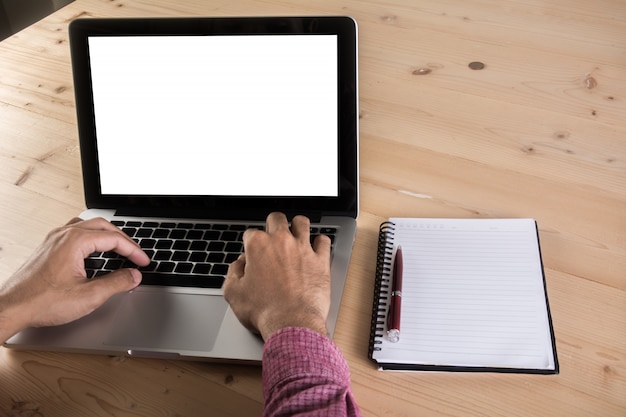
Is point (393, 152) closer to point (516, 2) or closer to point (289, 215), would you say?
point (289, 215)

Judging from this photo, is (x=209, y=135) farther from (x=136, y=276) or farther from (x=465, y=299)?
(x=465, y=299)

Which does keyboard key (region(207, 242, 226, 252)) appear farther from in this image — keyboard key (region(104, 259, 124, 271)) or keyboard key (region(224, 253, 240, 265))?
keyboard key (region(104, 259, 124, 271))

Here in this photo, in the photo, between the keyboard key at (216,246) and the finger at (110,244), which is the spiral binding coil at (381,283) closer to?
the keyboard key at (216,246)

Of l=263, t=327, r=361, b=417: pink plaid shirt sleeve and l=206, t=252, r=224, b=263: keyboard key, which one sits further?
l=206, t=252, r=224, b=263: keyboard key

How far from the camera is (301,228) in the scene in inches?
32.9

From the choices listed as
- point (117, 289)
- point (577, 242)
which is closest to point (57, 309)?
point (117, 289)


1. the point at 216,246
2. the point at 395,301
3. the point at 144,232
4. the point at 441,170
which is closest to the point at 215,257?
the point at 216,246

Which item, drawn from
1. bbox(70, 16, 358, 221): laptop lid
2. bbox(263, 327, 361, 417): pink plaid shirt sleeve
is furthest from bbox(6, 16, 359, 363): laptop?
bbox(263, 327, 361, 417): pink plaid shirt sleeve

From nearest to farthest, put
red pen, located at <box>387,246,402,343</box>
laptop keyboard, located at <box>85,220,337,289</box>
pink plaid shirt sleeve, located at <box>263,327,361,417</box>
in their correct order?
pink plaid shirt sleeve, located at <box>263,327,361,417</box> < red pen, located at <box>387,246,402,343</box> < laptop keyboard, located at <box>85,220,337,289</box>

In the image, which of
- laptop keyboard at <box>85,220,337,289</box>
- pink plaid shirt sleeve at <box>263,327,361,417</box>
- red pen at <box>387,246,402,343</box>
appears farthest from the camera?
laptop keyboard at <box>85,220,337,289</box>

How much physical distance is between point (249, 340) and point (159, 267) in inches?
7.4

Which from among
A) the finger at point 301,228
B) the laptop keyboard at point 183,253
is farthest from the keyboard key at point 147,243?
Result: the finger at point 301,228

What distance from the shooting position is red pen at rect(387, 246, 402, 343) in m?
0.75

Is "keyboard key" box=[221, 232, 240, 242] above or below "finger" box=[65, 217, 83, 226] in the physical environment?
below
